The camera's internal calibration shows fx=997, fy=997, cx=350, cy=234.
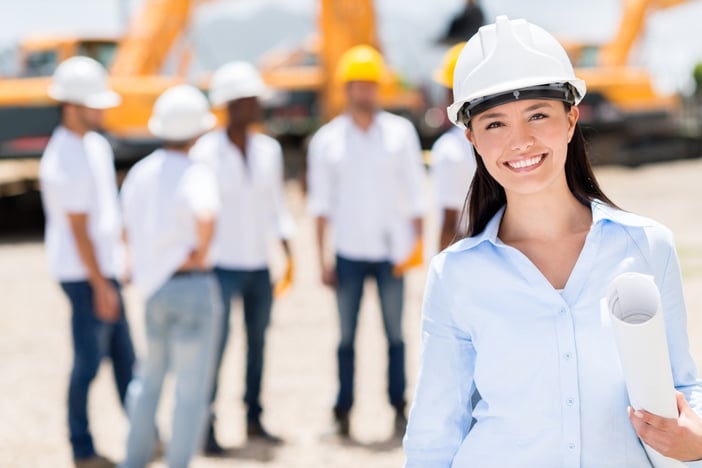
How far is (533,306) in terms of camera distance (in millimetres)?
1573

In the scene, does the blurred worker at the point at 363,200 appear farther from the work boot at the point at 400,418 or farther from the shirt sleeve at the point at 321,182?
the work boot at the point at 400,418

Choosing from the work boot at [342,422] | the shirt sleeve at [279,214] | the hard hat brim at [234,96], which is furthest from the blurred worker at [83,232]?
the work boot at [342,422]

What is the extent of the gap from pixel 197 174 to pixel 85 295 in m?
0.86

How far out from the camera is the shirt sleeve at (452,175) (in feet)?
14.7

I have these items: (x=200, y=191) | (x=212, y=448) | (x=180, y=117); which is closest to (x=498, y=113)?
(x=200, y=191)

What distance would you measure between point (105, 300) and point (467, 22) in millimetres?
4044

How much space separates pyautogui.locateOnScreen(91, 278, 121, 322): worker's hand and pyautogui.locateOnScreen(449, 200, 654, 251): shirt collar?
2854 mm

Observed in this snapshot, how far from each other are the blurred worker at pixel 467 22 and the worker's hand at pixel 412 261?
2857mm

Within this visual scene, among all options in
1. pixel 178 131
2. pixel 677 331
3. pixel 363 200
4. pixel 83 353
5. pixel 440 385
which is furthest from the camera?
pixel 363 200

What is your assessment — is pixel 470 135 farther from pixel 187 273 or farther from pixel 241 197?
pixel 241 197

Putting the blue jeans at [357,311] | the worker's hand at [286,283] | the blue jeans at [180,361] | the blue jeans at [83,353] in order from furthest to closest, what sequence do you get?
1. the worker's hand at [286,283]
2. the blue jeans at [357,311]
3. the blue jeans at [83,353]
4. the blue jeans at [180,361]

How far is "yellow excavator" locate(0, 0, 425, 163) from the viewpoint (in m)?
12.9

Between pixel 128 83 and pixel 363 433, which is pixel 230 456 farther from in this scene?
pixel 128 83

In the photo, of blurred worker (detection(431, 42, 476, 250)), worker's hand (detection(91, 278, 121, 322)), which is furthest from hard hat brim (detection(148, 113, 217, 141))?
blurred worker (detection(431, 42, 476, 250))
